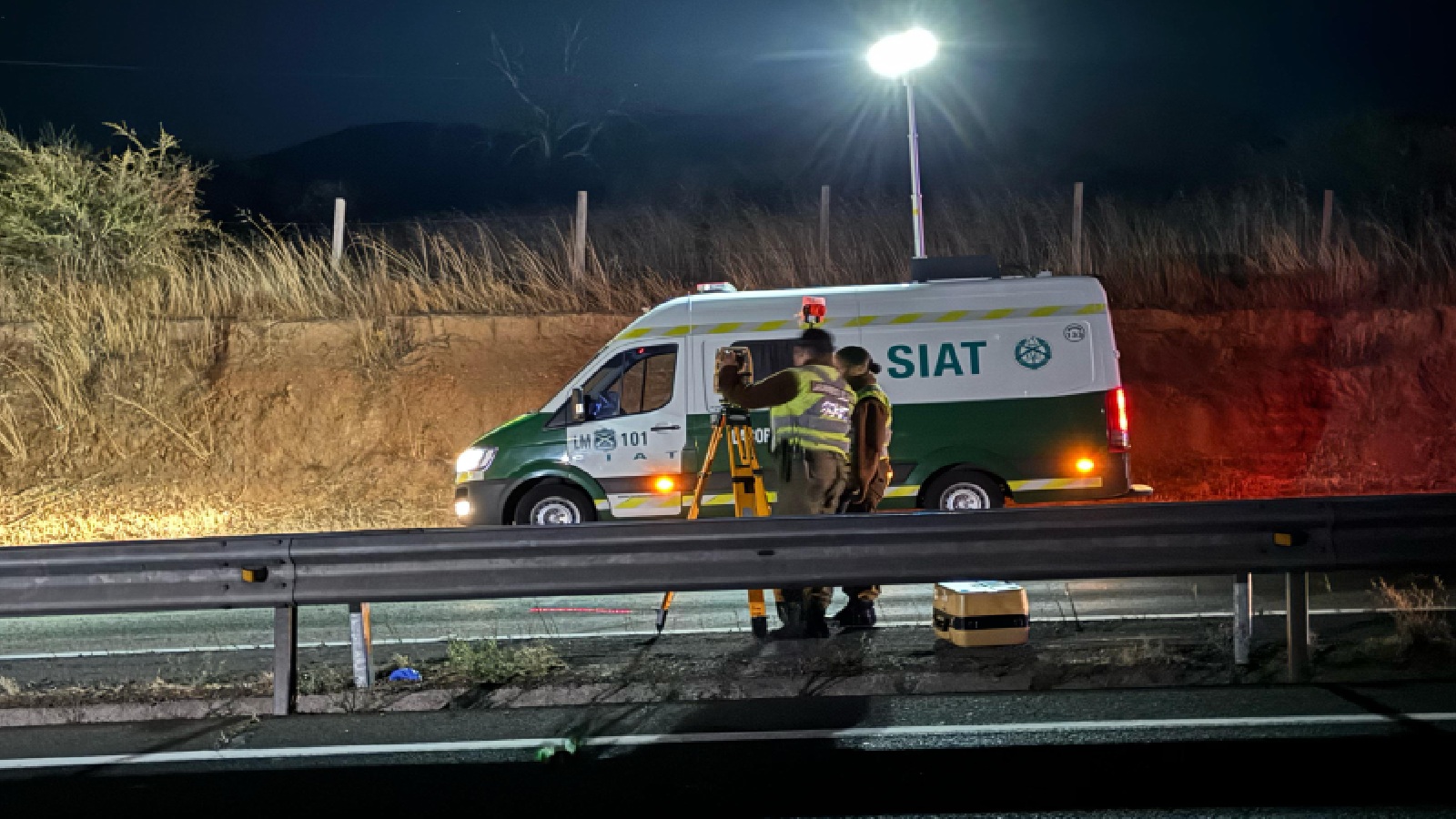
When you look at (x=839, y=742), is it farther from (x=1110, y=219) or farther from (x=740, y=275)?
(x=1110, y=219)

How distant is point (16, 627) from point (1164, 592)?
27.9ft

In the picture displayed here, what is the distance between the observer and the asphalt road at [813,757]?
16.2 feet

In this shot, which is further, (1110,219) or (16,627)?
(1110,219)

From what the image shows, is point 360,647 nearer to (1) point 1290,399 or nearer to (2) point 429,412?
(2) point 429,412

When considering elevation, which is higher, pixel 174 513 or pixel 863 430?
pixel 863 430

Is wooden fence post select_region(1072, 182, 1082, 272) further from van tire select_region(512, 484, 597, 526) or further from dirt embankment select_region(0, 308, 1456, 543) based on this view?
van tire select_region(512, 484, 597, 526)

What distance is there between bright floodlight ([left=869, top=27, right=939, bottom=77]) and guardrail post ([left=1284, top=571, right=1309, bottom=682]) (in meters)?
10.1

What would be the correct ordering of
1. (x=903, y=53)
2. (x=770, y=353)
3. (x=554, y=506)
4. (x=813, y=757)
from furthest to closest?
(x=903, y=53), (x=554, y=506), (x=770, y=353), (x=813, y=757)

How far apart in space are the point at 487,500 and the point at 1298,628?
8.06 metres

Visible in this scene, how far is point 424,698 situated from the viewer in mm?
6531

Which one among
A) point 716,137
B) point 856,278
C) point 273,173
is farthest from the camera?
point 716,137

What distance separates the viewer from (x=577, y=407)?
1279 cm

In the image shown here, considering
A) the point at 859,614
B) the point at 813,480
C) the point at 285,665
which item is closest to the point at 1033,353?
the point at 813,480

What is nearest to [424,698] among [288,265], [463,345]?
[463,345]
